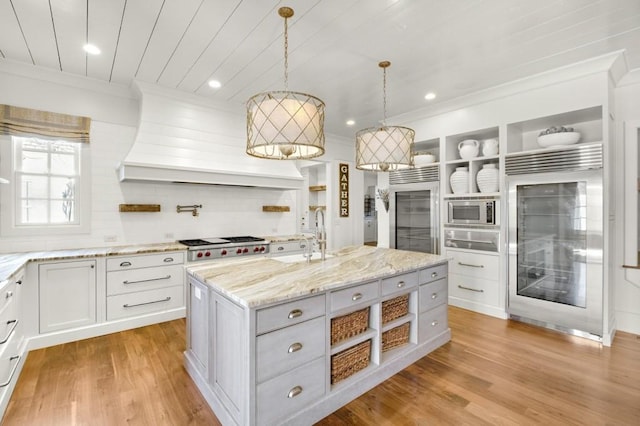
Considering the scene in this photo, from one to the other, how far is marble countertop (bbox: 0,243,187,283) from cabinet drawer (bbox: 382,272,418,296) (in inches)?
95.1

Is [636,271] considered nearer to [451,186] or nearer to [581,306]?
[581,306]

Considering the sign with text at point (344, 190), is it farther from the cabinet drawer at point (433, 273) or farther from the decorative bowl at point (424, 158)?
the cabinet drawer at point (433, 273)

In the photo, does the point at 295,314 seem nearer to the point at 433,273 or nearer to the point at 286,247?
the point at 433,273

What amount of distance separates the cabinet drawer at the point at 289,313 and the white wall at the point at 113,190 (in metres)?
2.89

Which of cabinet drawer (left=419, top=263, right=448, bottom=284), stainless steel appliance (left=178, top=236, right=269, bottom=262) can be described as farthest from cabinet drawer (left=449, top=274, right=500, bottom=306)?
stainless steel appliance (left=178, top=236, right=269, bottom=262)

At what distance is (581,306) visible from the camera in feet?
10.0

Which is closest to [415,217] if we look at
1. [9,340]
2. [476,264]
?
[476,264]

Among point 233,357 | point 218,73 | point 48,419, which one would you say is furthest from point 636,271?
point 48,419

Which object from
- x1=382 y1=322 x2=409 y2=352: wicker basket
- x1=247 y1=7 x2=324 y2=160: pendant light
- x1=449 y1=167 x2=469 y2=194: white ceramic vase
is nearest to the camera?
x1=247 y1=7 x2=324 y2=160: pendant light

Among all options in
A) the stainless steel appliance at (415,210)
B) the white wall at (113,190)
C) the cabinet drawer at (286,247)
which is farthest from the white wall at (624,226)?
the white wall at (113,190)

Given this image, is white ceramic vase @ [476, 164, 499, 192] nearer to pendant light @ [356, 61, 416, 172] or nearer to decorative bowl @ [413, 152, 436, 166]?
decorative bowl @ [413, 152, 436, 166]

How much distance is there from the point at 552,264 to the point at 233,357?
341 centimetres

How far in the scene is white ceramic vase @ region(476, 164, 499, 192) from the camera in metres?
3.67

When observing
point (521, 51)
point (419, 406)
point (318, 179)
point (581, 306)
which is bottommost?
point (419, 406)
